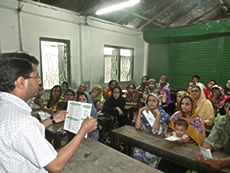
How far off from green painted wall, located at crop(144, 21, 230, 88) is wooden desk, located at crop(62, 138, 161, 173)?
6106 millimetres

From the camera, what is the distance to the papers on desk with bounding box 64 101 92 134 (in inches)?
66.3

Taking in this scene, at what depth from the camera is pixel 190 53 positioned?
269 inches

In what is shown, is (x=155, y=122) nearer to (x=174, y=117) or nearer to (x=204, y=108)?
(x=174, y=117)

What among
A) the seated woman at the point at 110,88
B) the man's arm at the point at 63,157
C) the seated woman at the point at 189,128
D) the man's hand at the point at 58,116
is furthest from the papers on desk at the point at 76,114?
the seated woman at the point at 110,88

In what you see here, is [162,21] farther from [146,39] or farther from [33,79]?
[33,79]

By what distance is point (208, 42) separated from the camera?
637 cm

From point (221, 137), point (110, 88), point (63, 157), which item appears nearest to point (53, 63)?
point (110, 88)

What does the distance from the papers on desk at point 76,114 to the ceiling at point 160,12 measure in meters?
3.93

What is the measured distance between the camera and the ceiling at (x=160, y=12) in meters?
4.96

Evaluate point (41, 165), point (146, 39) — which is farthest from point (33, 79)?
point (146, 39)

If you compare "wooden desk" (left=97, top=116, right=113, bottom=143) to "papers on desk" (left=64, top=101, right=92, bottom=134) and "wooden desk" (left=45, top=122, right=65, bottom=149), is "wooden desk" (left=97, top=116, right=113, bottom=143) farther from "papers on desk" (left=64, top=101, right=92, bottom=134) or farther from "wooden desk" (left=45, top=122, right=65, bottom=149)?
"papers on desk" (left=64, top=101, right=92, bottom=134)

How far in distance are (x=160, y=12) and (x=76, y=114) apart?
627 centimetres

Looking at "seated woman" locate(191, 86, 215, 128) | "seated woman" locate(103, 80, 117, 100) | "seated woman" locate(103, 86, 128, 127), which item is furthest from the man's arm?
"seated woman" locate(103, 80, 117, 100)

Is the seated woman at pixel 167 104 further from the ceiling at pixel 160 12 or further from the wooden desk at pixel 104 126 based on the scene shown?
the ceiling at pixel 160 12
